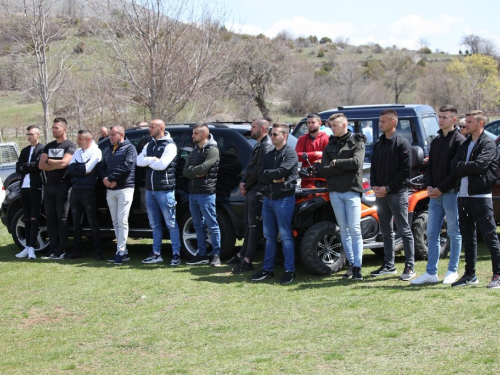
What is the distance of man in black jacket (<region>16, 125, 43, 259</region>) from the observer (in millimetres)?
10383

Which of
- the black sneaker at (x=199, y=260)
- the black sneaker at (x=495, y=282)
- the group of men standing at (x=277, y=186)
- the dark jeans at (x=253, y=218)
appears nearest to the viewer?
the black sneaker at (x=495, y=282)

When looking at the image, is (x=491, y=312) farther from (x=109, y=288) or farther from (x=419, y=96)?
(x=419, y=96)

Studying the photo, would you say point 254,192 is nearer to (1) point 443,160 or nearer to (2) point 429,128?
(1) point 443,160

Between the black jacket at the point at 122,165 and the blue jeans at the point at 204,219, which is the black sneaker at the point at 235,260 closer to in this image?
the blue jeans at the point at 204,219

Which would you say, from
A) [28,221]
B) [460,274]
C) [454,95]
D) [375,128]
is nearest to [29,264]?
[28,221]

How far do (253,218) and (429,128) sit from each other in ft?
19.2

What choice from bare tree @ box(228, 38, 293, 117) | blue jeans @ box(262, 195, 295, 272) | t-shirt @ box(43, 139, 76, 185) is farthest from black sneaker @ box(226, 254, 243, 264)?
bare tree @ box(228, 38, 293, 117)

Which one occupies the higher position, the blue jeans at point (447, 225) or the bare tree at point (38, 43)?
the bare tree at point (38, 43)

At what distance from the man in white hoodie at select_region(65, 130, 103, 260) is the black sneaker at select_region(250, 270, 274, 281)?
296 cm

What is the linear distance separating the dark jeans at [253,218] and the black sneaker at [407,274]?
196 cm

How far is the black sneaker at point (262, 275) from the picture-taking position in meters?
8.34

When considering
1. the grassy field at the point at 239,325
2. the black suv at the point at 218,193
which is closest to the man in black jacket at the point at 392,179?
the grassy field at the point at 239,325

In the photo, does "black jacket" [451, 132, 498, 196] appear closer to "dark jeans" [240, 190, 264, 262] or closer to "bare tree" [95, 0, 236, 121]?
→ "dark jeans" [240, 190, 264, 262]

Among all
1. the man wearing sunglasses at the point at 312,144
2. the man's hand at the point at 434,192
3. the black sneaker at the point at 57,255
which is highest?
the man wearing sunglasses at the point at 312,144
